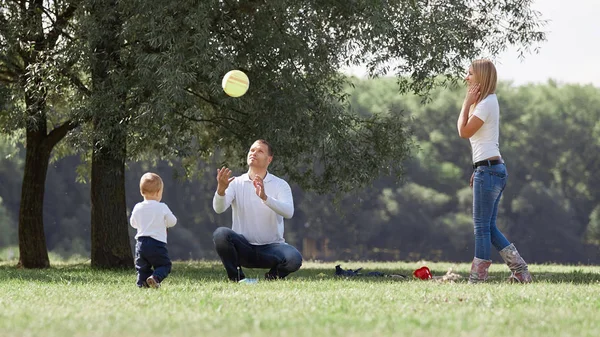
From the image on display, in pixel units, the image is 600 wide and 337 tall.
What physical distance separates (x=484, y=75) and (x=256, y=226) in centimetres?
288

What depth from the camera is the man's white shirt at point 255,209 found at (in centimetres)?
1048

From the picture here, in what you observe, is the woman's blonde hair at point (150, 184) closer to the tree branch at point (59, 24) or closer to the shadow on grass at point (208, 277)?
the shadow on grass at point (208, 277)

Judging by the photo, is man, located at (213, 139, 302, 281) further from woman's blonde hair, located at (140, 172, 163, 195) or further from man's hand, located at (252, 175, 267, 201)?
woman's blonde hair, located at (140, 172, 163, 195)

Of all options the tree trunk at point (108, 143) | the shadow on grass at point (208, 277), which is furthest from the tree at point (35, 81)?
the shadow on grass at point (208, 277)

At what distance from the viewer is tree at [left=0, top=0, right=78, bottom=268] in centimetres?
1620

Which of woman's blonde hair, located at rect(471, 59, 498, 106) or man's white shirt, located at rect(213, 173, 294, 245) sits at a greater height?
woman's blonde hair, located at rect(471, 59, 498, 106)

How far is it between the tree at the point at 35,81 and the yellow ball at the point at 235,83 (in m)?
3.16

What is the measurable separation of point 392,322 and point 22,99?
41.7ft

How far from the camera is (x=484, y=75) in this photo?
968 cm

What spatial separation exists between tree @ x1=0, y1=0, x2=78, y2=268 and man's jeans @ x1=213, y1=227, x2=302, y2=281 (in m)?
6.24

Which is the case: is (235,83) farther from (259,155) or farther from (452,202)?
(452,202)

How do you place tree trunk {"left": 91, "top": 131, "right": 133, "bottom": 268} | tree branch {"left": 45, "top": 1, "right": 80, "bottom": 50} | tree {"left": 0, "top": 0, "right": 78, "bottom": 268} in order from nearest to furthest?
tree {"left": 0, "top": 0, "right": 78, "bottom": 268} → tree trunk {"left": 91, "top": 131, "right": 133, "bottom": 268} → tree branch {"left": 45, "top": 1, "right": 80, "bottom": 50}

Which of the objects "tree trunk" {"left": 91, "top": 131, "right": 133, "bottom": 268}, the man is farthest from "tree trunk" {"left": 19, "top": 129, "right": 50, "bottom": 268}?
the man

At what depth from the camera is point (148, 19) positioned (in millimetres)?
14625
